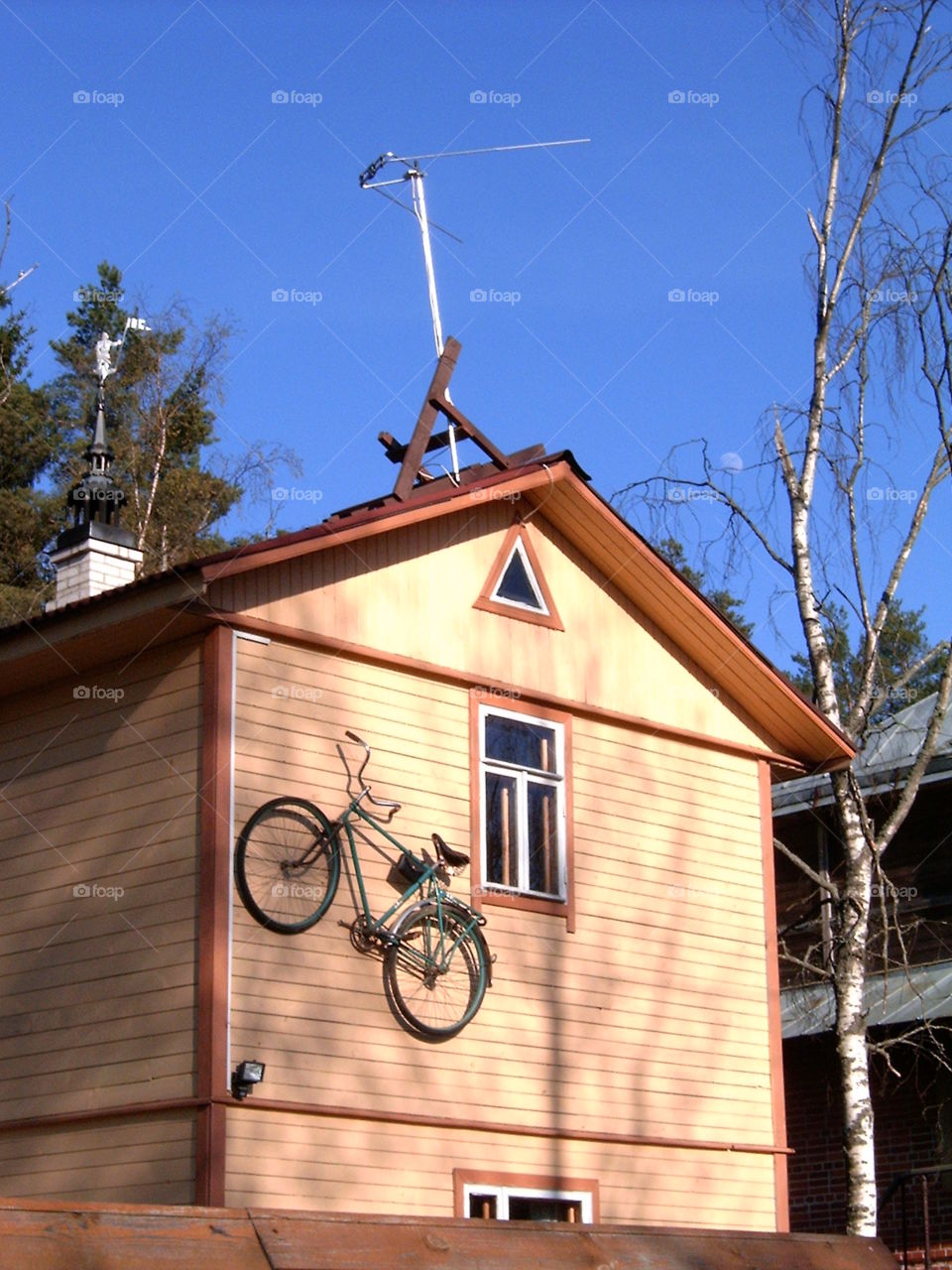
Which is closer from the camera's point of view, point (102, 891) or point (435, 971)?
point (102, 891)

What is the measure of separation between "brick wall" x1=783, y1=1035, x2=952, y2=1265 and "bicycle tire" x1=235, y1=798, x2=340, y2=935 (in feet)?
27.6

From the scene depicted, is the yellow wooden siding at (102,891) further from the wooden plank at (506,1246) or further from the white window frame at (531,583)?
the wooden plank at (506,1246)

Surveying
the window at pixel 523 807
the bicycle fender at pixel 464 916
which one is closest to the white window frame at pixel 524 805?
the window at pixel 523 807

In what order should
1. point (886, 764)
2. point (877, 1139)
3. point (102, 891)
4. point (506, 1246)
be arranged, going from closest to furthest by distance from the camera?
1. point (506, 1246)
2. point (102, 891)
3. point (877, 1139)
4. point (886, 764)

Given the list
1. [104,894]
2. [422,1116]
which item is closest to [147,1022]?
[104,894]

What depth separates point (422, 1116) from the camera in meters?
12.6

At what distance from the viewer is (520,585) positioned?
14.9 metres

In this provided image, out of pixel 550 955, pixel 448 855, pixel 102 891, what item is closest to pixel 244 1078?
pixel 102 891

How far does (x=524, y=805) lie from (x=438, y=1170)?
300 cm

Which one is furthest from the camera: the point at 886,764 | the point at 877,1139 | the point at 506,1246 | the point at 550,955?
the point at 886,764

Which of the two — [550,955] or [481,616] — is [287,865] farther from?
[481,616]

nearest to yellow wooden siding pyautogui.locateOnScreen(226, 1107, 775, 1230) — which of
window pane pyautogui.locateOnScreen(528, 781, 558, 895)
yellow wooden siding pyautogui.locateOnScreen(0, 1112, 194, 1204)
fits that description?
yellow wooden siding pyautogui.locateOnScreen(0, 1112, 194, 1204)

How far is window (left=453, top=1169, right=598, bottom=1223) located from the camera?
41.9 feet

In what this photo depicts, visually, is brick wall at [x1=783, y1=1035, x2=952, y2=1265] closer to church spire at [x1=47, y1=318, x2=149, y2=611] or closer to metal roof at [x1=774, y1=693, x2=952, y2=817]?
metal roof at [x1=774, y1=693, x2=952, y2=817]
